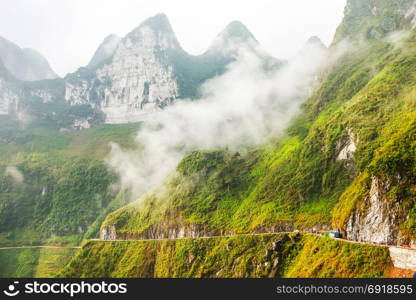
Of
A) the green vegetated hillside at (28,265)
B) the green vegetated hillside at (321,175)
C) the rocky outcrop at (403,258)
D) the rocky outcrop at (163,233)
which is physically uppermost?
the green vegetated hillside at (321,175)

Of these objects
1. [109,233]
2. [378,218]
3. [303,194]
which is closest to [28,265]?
[109,233]

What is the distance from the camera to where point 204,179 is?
18038 cm

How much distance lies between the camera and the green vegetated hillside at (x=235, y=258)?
83.4m

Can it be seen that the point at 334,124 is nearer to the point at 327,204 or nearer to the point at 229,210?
the point at 327,204

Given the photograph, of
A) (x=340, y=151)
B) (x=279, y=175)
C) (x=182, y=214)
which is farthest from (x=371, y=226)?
(x=182, y=214)

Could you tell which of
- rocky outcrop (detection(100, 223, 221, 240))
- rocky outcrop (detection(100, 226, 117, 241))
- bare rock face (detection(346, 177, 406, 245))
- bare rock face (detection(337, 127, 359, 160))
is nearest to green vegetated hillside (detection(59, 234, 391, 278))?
rocky outcrop (detection(100, 223, 221, 240))

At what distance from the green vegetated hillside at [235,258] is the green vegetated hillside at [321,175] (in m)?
9.97

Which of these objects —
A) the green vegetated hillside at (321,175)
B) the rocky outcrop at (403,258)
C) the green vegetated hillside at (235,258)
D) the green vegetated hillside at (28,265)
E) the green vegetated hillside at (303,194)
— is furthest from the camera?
the green vegetated hillside at (28,265)

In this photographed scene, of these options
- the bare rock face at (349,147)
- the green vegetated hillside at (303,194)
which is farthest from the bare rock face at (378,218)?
the bare rock face at (349,147)

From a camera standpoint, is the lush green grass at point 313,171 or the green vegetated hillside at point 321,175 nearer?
the green vegetated hillside at point 321,175

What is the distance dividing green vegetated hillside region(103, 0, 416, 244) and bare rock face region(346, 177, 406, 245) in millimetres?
318

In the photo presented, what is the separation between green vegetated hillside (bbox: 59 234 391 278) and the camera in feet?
274

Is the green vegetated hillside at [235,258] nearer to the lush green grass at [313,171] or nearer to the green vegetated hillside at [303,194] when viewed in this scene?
the green vegetated hillside at [303,194]

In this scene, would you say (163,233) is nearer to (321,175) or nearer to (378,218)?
(321,175)
